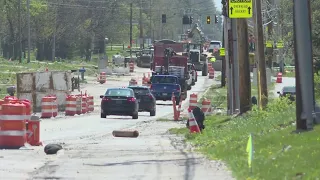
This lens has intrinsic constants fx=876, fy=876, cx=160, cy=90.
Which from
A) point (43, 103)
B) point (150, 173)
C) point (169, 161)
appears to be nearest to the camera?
point (150, 173)

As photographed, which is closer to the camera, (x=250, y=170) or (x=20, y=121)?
(x=250, y=170)

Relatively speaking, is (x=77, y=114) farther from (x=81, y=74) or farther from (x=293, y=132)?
(x=81, y=74)

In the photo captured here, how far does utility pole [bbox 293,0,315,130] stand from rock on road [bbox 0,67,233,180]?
2230 mm

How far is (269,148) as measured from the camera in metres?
16.3

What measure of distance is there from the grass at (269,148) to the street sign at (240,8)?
4817 millimetres

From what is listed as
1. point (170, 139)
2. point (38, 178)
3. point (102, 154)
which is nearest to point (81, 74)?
point (170, 139)

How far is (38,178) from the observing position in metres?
14.4

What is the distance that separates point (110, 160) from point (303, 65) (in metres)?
4.35

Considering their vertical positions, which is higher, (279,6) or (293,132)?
(279,6)

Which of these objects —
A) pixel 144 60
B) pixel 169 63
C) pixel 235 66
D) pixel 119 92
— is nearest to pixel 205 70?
pixel 144 60

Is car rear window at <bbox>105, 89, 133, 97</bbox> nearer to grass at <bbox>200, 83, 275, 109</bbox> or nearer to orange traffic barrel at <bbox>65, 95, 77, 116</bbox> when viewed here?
orange traffic barrel at <bbox>65, 95, 77, 116</bbox>

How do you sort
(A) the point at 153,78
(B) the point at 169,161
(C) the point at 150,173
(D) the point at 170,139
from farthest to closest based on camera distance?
(A) the point at 153,78 < (D) the point at 170,139 < (B) the point at 169,161 < (C) the point at 150,173

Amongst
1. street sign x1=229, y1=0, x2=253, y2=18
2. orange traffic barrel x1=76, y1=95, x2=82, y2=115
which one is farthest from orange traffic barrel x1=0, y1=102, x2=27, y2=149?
orange traffic barrel x1=76, y1=95, x2=82, y2=115

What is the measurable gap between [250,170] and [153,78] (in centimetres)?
4192
